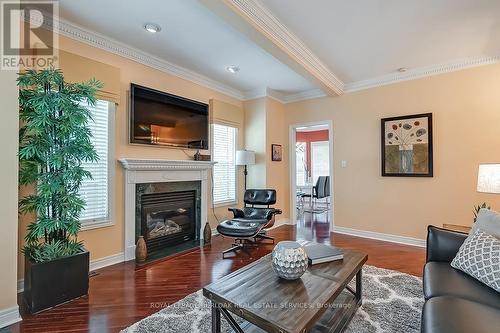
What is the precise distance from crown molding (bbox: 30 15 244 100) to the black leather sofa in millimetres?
3794

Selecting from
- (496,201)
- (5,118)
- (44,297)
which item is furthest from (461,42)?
(44,297)

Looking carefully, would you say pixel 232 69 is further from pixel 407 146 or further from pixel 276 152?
pixel 407 146

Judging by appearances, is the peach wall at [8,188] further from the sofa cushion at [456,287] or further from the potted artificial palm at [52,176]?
the sofa cushion at [456,287]

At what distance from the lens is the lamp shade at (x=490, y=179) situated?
2.27 metres

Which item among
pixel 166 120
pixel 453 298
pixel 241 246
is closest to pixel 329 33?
pixel 166 120

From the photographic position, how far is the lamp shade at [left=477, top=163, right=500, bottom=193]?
2.27m

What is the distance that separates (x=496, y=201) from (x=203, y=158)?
4.18 m

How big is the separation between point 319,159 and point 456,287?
715 centimetres

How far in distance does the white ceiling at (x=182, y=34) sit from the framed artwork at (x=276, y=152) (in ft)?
4.45

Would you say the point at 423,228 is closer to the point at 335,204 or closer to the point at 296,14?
the point at 335,204

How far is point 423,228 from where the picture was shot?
3756 mm

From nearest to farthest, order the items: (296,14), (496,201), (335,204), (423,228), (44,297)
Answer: (44,297), (296,14), (496,201), (423,228), (335,204)

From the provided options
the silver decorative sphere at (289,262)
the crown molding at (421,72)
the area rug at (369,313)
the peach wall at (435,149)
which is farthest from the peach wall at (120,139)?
the crown molding at (421,72)

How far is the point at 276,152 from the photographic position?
198 inches
